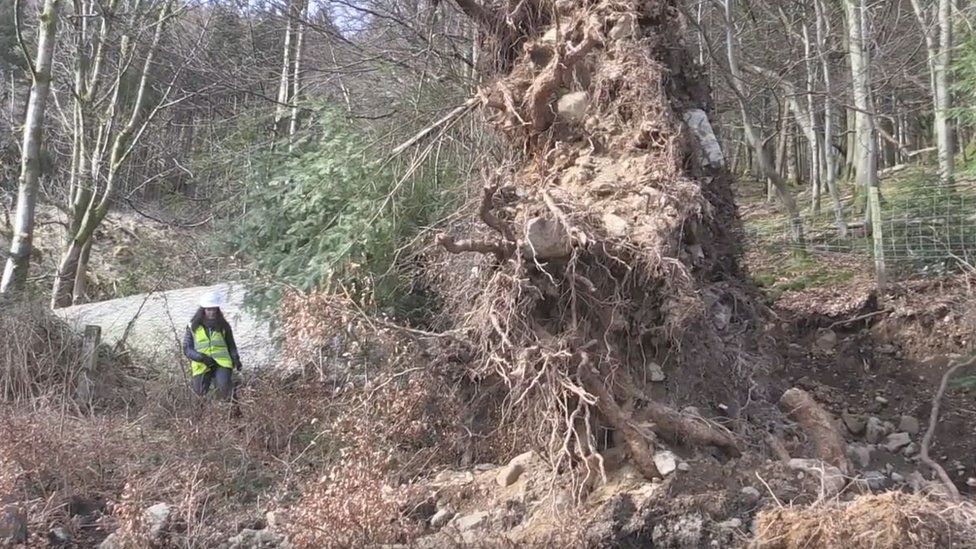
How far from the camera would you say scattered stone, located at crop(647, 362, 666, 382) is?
5910 mm

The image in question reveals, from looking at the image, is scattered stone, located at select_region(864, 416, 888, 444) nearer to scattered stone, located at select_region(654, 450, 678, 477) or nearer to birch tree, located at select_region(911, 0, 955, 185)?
scattered stone, located at select_region(654, 450, 678, 477)

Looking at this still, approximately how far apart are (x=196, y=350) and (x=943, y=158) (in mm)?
9527

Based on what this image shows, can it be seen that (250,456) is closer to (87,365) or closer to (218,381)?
(218,381)

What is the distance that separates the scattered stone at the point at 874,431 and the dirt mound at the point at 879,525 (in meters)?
2.18

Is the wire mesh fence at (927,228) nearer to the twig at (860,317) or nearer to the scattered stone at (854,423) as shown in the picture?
the twig at (860,317)

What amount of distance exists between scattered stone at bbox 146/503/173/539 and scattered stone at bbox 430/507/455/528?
1.75 meters

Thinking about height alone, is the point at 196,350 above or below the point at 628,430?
above

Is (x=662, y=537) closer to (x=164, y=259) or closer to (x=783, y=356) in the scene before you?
(x=783, y=356)

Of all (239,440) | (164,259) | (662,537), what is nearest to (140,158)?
(164,259)

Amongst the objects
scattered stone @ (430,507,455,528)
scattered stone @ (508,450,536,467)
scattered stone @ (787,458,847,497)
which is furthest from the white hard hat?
scattered stone @ (787,458,847,497)

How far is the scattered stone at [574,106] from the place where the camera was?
6.66 meters

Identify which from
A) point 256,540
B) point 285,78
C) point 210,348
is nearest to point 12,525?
point 256,540

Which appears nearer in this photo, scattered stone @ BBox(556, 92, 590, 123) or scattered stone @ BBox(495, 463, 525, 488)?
scattered stone @ BBox(495, 463, 525, 488)

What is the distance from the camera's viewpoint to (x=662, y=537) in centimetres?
504
